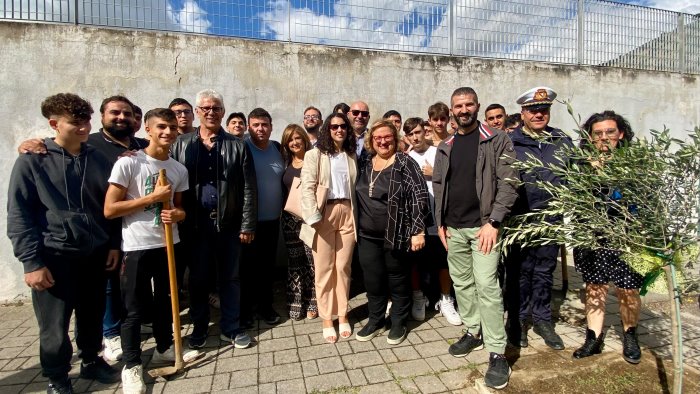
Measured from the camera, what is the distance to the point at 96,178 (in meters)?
2.87

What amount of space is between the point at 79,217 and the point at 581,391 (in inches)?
152

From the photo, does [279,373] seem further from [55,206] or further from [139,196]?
[55,206]

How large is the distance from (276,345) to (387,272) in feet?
4.21

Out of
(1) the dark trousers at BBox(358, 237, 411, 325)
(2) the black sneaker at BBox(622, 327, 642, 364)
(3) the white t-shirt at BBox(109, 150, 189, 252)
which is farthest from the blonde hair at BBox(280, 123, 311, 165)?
(2) the black sneaker at BBox(622, 327, 642, 364)

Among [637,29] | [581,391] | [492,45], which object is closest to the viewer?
[581,391]

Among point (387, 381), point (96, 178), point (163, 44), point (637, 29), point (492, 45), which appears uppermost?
point (637, 29)

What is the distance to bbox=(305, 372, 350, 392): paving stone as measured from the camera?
9.34 ft

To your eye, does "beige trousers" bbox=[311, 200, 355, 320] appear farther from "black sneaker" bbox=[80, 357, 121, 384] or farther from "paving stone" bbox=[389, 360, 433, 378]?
"black sneaker" bbox=[80, 357, 121, 384]

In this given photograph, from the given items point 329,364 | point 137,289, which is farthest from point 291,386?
point 137,289

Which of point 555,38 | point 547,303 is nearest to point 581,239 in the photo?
point 547,303

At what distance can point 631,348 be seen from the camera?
3016 millimetres

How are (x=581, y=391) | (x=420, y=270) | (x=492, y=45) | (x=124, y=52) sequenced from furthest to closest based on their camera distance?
(x=492, y=45)
(x=124, y=52)
(x=420, y=270)
(x=581, y=391)

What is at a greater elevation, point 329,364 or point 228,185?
point 228,185

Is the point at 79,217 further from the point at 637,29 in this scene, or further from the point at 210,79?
the point at 637,29
